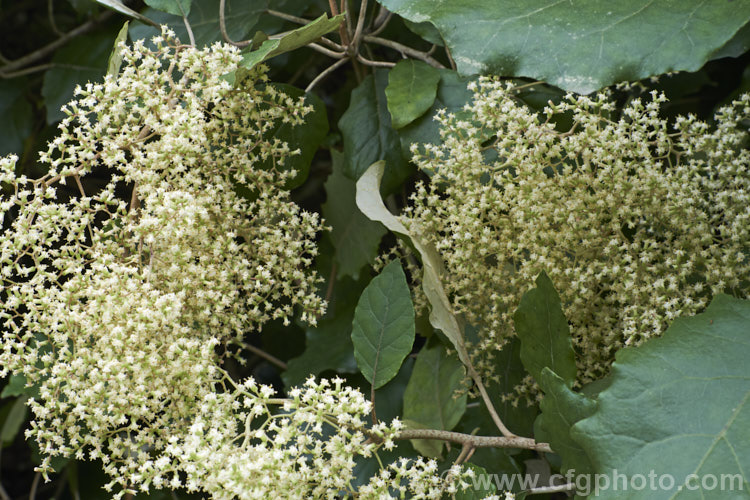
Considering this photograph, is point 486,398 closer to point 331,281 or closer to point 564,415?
point 564,415

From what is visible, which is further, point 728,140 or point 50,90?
point 50,90

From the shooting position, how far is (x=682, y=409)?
74cm

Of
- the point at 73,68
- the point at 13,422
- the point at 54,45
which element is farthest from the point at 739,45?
the point at 13,422

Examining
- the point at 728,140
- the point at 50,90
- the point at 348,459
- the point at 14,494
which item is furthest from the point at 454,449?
the point at 14,494

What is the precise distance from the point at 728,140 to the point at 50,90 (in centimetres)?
140

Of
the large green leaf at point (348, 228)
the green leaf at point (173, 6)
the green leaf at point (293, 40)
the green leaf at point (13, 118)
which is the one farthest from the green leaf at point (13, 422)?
the green leaf at point (293, 40)

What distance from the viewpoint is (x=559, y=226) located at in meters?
0.87

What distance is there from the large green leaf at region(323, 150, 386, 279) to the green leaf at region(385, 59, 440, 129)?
21 centimetres

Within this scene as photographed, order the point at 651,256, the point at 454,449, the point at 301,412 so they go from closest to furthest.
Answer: the point at 301,412, the point at 651,256, the point at 454,449

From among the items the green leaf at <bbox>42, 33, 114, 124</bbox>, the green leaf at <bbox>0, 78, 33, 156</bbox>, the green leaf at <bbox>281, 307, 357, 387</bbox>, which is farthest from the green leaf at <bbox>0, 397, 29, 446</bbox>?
the green leaf at <bbox>281, 307, 357, 387</bbox>

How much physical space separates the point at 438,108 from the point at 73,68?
0.92 m

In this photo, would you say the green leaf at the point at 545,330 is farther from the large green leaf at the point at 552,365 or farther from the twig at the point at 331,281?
the twig at the point at 331,281

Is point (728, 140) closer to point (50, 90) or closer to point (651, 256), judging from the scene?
point (651, 256)

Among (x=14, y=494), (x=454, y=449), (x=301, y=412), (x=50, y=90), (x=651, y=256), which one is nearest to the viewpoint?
(x=301, y=412)
